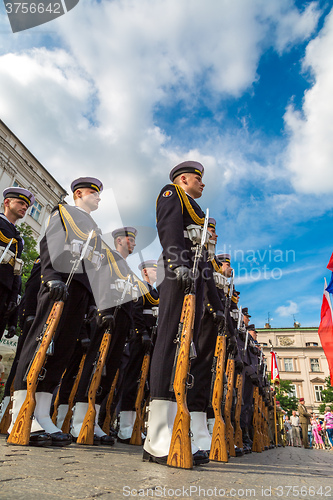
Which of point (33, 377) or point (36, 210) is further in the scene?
point (36, 210)

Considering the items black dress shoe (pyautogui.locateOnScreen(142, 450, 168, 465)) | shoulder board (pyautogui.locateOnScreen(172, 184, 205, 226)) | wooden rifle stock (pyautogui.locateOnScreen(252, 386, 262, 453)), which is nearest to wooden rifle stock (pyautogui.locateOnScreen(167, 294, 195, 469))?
black dress shoe (pyautogui.locateOnScreen(142, 450, 168, 465))

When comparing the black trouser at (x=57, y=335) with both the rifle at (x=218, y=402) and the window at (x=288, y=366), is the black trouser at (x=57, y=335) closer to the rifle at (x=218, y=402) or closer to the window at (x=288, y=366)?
the rifle at (x=218, y=402)

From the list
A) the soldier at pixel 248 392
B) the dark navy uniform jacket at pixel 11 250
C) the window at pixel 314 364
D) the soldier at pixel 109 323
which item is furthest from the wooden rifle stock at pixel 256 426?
the window at pixel 314 364

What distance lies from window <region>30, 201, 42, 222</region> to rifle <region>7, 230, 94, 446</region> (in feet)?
79.1

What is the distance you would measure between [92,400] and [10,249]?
2.24 meters

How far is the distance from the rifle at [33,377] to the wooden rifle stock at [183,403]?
1197 millimetres

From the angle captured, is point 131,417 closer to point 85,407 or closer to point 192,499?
point 85,407

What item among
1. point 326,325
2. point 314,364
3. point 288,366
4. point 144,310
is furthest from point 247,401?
point 314,364

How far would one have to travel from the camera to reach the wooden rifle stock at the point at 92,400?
333 centimetres

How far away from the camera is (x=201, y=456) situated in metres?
2.51

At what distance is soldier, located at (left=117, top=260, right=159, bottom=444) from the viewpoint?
494cm

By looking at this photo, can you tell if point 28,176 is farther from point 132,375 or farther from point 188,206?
point 188,206

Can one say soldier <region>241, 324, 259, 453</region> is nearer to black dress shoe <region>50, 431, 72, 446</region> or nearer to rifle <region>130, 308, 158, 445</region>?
rifle <region>130, 308, 158, 445</region>

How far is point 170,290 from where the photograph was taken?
2.72 metres
